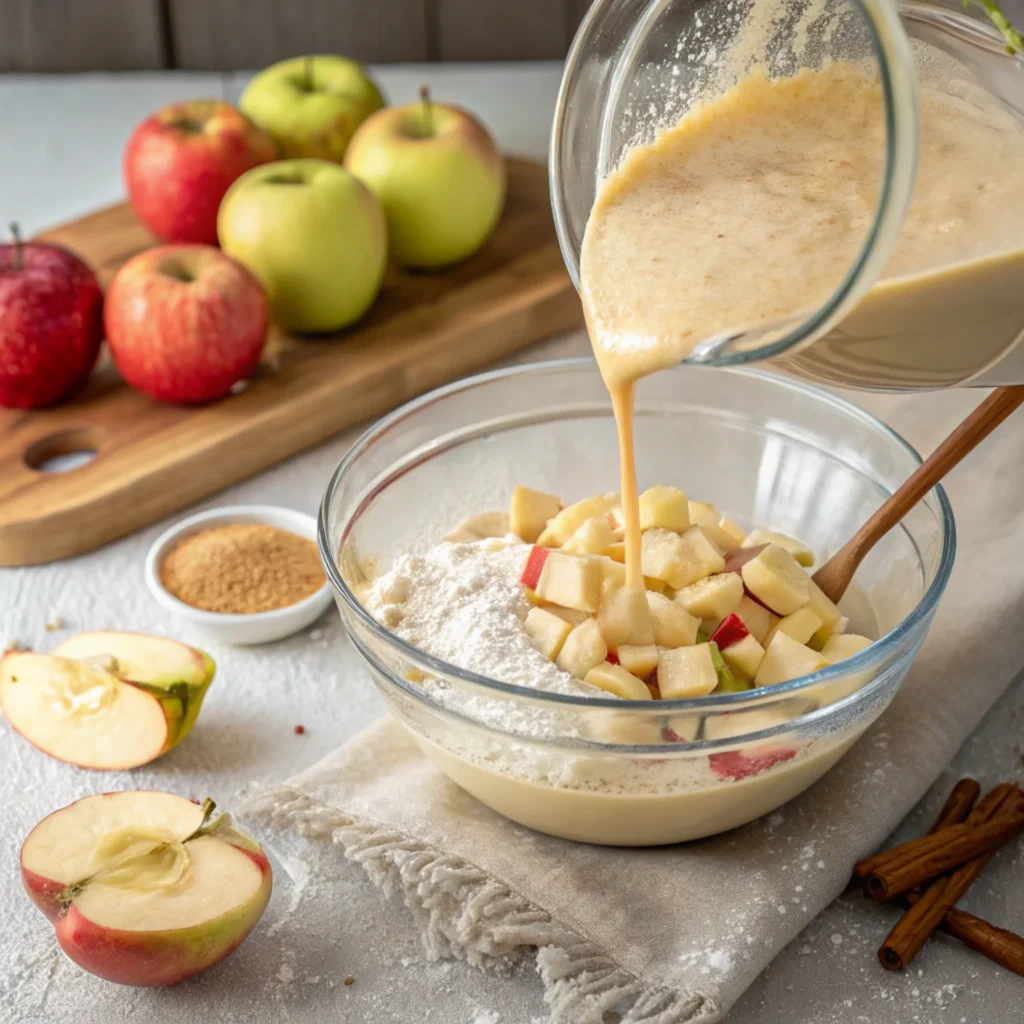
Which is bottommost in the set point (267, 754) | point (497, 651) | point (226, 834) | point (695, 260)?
point (267, 754)

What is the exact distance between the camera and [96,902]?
4.25 ft

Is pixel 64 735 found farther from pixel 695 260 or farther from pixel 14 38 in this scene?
pixel 14 38

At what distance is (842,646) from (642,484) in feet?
1.77

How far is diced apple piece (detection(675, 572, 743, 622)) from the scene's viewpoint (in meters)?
1.50

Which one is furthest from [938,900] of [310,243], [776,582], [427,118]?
[427,118]

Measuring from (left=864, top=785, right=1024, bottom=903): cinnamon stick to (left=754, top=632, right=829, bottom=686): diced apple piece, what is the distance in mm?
226

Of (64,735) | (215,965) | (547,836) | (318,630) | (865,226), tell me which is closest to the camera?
(865,226)

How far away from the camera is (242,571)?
1.90 m

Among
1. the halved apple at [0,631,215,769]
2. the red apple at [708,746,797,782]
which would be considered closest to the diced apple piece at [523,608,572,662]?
the red apple at [708,746,797,782]

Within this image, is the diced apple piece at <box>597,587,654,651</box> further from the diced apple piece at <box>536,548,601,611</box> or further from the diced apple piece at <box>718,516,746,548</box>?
the diced apple piece at <box>718,516,746,548</box>

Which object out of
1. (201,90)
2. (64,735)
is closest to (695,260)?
(64,735)

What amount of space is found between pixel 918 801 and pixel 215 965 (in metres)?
0.82

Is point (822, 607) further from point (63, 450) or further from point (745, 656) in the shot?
point (63, 450)

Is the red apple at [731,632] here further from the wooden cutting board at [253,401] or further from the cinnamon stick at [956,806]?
the wooden cutting board at [253,401]
